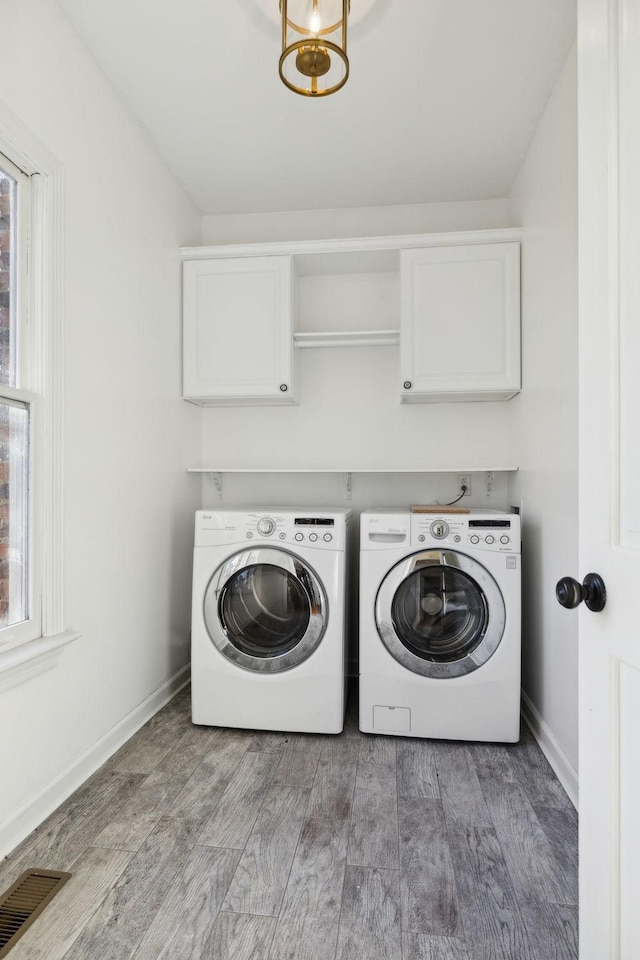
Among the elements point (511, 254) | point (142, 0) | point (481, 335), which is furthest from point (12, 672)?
point (511, 254)

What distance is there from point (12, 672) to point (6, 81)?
160cm

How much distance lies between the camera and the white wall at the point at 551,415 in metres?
1.86

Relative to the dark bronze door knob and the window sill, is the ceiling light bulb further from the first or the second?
the window sill

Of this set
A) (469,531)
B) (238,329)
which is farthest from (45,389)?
(469,531)

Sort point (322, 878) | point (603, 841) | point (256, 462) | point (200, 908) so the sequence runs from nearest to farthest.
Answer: point (603, 841) → point (200, 908) → point (322, 878) → point (256, 462)

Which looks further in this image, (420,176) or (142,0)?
(420,176)

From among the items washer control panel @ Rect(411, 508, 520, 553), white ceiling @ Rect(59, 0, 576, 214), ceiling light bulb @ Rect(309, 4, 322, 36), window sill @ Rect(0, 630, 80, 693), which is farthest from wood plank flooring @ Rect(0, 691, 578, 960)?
white ceiling @ Rect(59, 0, 576, 214)

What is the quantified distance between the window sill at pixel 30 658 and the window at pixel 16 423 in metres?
0.03

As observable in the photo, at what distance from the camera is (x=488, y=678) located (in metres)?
2.19

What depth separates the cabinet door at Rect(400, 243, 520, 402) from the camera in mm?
2541

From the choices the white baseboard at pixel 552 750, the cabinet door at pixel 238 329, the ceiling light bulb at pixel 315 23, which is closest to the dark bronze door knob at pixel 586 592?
the white baseboard at pixel 552 750

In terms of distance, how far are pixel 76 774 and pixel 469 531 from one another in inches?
65.1

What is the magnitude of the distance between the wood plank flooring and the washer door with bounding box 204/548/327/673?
35 centimetres

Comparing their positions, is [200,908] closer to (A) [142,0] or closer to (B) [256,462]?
(B) [256,462]
